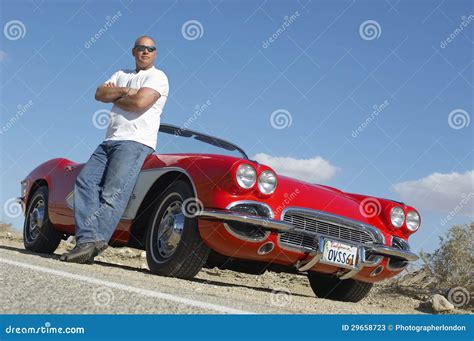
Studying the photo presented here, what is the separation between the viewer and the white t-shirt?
18.5ft

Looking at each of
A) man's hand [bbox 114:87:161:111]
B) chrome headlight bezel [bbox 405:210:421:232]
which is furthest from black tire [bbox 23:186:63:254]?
chrome headlight bezel [bbox 405:210:421:232]

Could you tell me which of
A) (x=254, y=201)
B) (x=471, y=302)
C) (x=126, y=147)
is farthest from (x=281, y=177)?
(x=471, y=302)

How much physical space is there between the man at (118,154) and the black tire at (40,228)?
5.69 ft

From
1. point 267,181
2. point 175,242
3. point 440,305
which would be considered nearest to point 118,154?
point 175,242

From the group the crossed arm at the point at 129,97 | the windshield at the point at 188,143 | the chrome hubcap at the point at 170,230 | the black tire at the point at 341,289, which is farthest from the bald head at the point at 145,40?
the black tire at the point at 341,289

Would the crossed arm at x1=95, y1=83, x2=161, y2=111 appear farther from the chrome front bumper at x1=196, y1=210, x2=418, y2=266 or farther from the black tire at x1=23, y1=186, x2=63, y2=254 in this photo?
the black tire at x1=23, y1=186, x2=63, y2=254

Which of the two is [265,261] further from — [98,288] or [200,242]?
[98,288]

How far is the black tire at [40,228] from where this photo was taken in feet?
23.9

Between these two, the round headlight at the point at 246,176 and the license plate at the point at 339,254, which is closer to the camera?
the round headlight at the point at 246,176

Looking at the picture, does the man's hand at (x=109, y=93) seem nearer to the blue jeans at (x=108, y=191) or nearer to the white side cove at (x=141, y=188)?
the blue jeans at (x=108, y=191)

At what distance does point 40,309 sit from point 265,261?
2.52 meters

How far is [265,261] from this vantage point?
16.9 ft

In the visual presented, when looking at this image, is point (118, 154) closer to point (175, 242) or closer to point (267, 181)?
point (175, 242)

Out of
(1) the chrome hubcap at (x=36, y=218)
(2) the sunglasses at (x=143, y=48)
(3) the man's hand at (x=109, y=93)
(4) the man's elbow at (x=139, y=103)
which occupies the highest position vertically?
(2) the sunglasses at (x=143, y=48)
